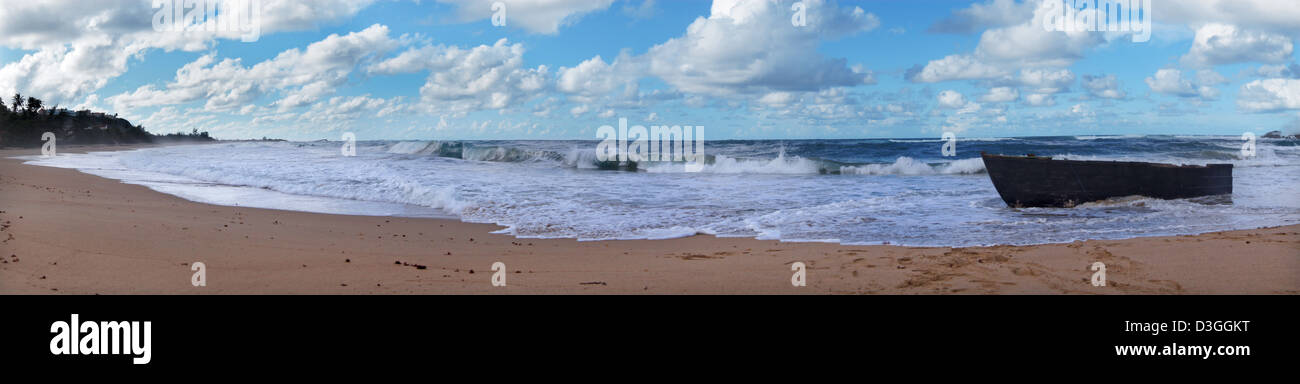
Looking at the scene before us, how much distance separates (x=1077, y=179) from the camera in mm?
12273

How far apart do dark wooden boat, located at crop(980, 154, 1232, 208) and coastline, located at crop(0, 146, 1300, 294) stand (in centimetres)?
357

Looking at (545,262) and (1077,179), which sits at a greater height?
(1077,179)

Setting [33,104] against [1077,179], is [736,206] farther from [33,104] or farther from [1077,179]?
[33,104]

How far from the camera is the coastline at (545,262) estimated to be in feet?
17.6

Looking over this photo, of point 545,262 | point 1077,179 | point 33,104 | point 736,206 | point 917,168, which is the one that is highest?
point 33,104

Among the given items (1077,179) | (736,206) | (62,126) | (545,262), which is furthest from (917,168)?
(62,126)

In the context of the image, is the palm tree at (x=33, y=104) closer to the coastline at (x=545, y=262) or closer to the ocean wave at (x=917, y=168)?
the coastline at (x=545, y=262)

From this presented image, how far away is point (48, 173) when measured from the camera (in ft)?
61.9

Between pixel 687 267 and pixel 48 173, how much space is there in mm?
20435

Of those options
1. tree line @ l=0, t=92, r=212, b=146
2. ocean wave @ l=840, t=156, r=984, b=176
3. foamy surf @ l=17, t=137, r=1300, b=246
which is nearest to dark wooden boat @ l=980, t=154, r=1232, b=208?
foamy surf @ l=17, t=137, r=1300, b=246

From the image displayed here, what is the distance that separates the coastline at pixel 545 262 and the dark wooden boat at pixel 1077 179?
3573 millimetres

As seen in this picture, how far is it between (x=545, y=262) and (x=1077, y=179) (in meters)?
9.98
